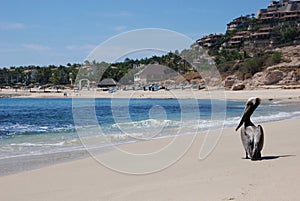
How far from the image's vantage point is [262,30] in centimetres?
11600

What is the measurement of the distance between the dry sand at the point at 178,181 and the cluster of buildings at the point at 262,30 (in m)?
99.8

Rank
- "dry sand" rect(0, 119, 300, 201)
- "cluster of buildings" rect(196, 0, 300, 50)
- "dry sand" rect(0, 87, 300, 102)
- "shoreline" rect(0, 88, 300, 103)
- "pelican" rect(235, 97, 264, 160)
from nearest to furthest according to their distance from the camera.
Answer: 1. "dry sand" rect(0, 119, 300, 201)
2. "pelican" rect(235, 97, 264, 160)
3. "shoreline" rect(0, 88, 300, 103)
4. "dry sand" rect(0, 87, 300, 102)
5. "cluster of buildings" rect(196, 0, 300, 50)

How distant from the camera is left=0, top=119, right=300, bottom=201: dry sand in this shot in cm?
568

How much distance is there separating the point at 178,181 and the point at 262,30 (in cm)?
11645

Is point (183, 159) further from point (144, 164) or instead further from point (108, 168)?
point (108, 168)

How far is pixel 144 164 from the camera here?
880 centimetres

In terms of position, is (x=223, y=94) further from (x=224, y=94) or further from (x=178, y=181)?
(x=178, y=181)

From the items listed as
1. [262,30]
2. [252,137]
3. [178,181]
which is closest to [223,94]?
[262,30]

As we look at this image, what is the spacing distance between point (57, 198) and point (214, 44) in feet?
411

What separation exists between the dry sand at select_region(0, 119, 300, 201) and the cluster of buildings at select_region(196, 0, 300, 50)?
99787 millimetres

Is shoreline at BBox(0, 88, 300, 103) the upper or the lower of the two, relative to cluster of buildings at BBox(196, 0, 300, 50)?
lower

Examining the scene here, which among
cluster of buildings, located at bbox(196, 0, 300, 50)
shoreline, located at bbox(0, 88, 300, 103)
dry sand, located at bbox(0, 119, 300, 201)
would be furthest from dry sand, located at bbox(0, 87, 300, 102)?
dry sand, located at bbox(0, 119, 300, 201)

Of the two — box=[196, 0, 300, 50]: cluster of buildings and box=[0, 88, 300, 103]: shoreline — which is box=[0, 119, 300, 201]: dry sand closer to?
box=[0, 88, 300, 103]: shoreline

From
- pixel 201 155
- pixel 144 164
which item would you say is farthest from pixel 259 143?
pixel 144 164
